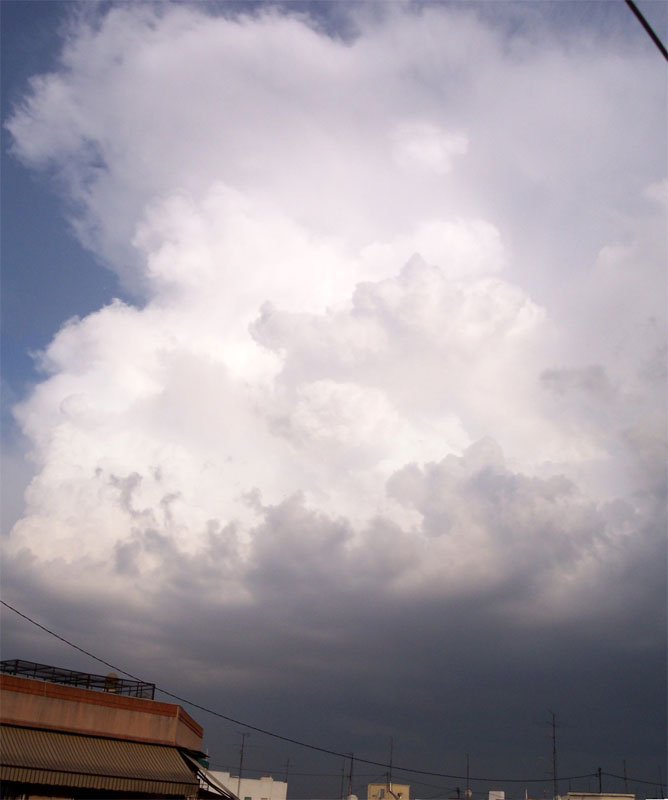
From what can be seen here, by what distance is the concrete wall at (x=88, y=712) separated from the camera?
3591 cm

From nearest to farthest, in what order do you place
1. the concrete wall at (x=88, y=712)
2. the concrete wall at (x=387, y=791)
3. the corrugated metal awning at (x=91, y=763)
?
the corrugated metal awning at (x=91, y=763) < the concrete wall at (x=88, y=712) < the concrete wall at (x=387, y=791)

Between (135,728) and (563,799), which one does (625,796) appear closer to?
(563,799)

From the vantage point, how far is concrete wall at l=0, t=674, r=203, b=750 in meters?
35.9

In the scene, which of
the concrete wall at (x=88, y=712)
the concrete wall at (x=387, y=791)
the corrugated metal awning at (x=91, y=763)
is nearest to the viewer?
the corrugated metal awning at (x=91, y=763)

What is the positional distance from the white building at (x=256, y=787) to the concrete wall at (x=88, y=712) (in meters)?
86.8

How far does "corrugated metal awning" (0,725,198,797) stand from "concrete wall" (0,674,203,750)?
43 cm

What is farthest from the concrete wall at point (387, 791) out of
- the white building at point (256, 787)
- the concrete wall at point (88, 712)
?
the concrete wall at point (88, 712)

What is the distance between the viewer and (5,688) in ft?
117

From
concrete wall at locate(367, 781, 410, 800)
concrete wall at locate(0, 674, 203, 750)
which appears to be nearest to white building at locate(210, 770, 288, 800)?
concrete wall at locate(367, 781, 410, 800)

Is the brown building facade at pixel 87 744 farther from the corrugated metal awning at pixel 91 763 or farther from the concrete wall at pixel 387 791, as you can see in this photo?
the concrete wall at pixel 387 791

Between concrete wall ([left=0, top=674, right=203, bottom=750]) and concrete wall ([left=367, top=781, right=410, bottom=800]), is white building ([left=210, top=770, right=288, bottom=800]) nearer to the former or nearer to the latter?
concrete wall ([left=367, top=781, right=410, bottom=800])

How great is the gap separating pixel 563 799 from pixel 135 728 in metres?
76.0

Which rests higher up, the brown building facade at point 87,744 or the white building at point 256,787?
the brown building facade at point 87,744

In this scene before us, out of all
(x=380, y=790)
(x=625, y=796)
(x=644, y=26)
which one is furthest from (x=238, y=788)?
(x=644, y=26)
